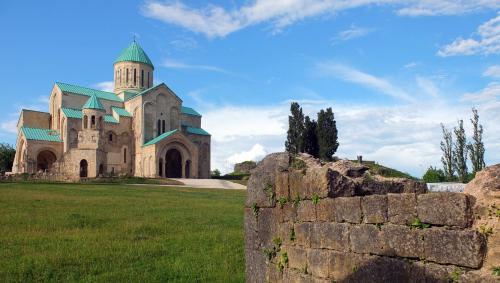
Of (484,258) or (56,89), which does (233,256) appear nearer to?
(484,258)

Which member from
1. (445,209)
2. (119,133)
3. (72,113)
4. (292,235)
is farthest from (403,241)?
(72,113)

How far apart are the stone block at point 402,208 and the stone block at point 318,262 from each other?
130cm

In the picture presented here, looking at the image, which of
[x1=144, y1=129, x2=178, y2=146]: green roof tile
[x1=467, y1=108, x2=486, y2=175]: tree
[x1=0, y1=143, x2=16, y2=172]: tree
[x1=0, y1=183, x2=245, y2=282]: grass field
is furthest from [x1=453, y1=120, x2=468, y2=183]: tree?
[x1=0, y1=143, x2=16, y2=172]: tree

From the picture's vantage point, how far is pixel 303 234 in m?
6.17

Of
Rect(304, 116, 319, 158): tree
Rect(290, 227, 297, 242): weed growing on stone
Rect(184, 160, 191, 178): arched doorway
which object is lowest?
Rect(290, 227, 297, 242): weed growing on stone

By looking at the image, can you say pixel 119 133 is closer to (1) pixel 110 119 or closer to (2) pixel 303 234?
(1) pixel 110 119

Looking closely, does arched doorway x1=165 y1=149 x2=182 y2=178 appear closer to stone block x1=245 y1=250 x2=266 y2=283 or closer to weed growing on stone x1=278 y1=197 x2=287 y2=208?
stone block x1=245 y1=250 x2=266 y2=283

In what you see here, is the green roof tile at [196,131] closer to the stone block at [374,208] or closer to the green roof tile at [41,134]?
the green roof tile at [41,134]

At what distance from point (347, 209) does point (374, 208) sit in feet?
1.63

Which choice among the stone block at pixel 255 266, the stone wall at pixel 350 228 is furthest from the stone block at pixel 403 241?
the stone block at pixel 255 266

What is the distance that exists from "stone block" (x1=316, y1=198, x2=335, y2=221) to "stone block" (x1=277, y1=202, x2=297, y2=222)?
656 mm

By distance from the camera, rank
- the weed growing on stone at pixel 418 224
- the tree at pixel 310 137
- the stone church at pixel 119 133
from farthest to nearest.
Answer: the tree at pixel 310 137 → the stone church at pixel 119 133 → the weed growing on stone at pixel 418 224

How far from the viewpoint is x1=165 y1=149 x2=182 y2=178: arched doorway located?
189 feet

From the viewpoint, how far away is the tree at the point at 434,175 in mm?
33125
